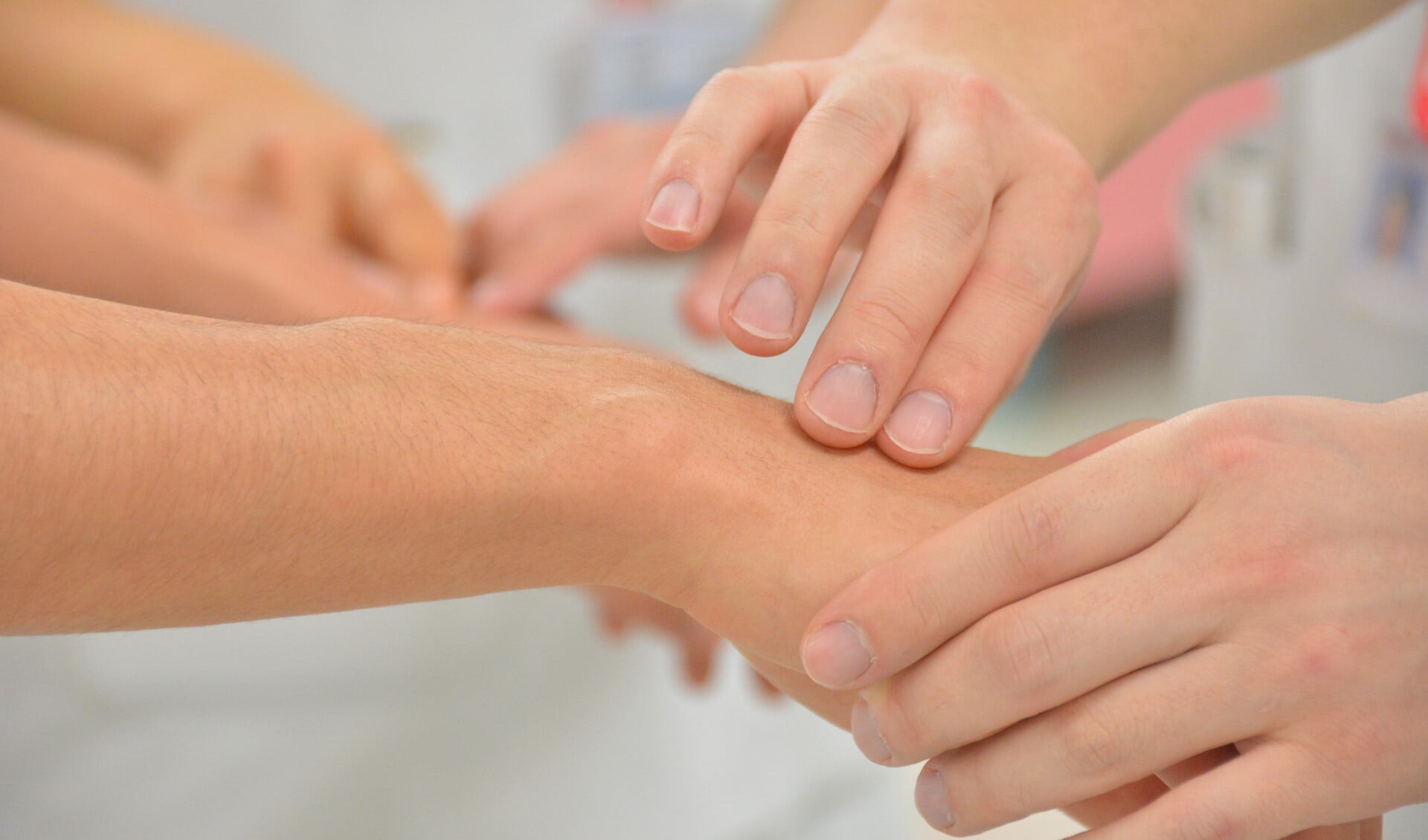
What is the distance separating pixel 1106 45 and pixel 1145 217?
2114mm

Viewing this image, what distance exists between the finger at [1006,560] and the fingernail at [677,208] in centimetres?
24

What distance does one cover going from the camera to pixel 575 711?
1.63 metres

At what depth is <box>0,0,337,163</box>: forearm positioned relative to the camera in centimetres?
157

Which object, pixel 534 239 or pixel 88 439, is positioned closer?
pixel 88 439

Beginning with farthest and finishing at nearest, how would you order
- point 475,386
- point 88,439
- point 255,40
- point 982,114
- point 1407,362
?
point 255,40, point 1407,362, point 982,114, point 475,386, point 88,439

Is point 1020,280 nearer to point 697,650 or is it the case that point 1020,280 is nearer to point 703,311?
point 703,311

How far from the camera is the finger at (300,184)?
4.74 feet

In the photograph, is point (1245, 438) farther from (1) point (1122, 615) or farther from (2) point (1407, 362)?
(2) point (1407, 362)

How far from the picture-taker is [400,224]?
1.42 m

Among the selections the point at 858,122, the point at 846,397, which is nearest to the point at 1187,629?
the point at 846,397

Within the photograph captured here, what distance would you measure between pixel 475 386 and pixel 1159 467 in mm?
375

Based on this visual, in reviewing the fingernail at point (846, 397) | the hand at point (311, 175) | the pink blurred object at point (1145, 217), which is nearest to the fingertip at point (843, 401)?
the fingernail at point (846, 397)

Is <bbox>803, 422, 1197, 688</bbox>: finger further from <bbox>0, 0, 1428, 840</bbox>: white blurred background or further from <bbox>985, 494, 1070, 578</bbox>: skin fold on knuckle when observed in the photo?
<bbox>0, 0, 1428, 840</bbox>: white blurred background

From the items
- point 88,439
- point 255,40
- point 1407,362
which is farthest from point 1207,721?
point 255,40
